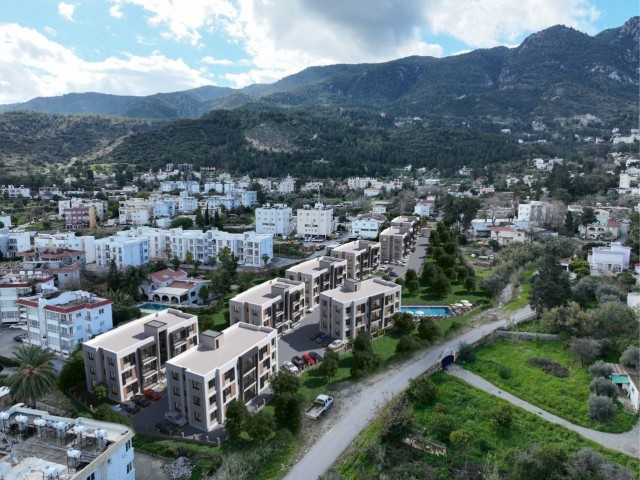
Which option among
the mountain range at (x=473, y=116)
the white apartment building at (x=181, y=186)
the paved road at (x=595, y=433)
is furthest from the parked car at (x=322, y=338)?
the mountain range at (x=473, y=116)

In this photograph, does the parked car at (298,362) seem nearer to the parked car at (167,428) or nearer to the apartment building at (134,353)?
the apartment building at (134,353)

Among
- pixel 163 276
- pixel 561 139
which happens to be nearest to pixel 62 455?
pixel 163 276

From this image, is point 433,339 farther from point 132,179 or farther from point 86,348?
point 132,179

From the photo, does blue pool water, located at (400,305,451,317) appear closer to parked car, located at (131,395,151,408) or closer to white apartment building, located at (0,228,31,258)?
parked car, located at (131,395,151,408)

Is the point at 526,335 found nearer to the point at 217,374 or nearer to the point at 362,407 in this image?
the point at 362,407

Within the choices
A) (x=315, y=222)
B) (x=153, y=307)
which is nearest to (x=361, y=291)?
(x=153, y=307)

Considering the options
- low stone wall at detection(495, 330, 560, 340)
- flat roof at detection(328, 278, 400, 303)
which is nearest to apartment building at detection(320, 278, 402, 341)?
flat roof at detection(328, 278, 400, 303)
